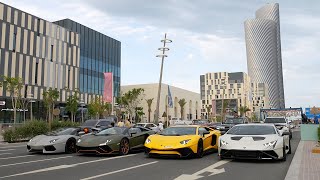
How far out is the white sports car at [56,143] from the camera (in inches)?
559

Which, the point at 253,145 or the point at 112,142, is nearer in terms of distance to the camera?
the point at 253,145

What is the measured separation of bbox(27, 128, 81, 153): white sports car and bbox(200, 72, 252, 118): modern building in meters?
145

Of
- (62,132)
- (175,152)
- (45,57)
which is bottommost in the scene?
(175,152)

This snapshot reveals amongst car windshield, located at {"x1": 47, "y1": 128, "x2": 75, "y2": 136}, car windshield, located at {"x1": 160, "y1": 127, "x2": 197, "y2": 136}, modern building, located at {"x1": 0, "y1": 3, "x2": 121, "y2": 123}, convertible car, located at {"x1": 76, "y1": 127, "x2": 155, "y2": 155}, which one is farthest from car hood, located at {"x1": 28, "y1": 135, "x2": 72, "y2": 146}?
modern building, located at {"x1": 0, "y1": 3, "x2": 121, "y2": 123}

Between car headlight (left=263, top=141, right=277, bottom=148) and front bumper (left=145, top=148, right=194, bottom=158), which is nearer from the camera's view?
car headlight (left=263, top=141, right=277, bottom=148)

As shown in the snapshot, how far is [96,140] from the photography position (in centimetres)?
1358

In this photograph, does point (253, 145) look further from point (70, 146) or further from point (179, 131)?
point (70, 146)

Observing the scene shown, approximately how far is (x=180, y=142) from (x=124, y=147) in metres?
3.15

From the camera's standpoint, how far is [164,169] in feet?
31.9

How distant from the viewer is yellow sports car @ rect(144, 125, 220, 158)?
38.9 feet

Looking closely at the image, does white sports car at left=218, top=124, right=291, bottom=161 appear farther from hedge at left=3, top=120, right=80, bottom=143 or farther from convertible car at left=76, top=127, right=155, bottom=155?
hedge at left=3, top=120, right=80, bottom=143

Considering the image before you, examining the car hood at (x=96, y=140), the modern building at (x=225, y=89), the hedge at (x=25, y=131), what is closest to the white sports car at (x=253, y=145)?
the car hood at (x=96, y=140)

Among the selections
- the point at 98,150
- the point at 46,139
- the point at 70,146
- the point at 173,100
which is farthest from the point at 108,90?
the point at 173,100

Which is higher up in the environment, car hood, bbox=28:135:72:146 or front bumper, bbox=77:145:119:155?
car hood, bbox=28:135:72:146
